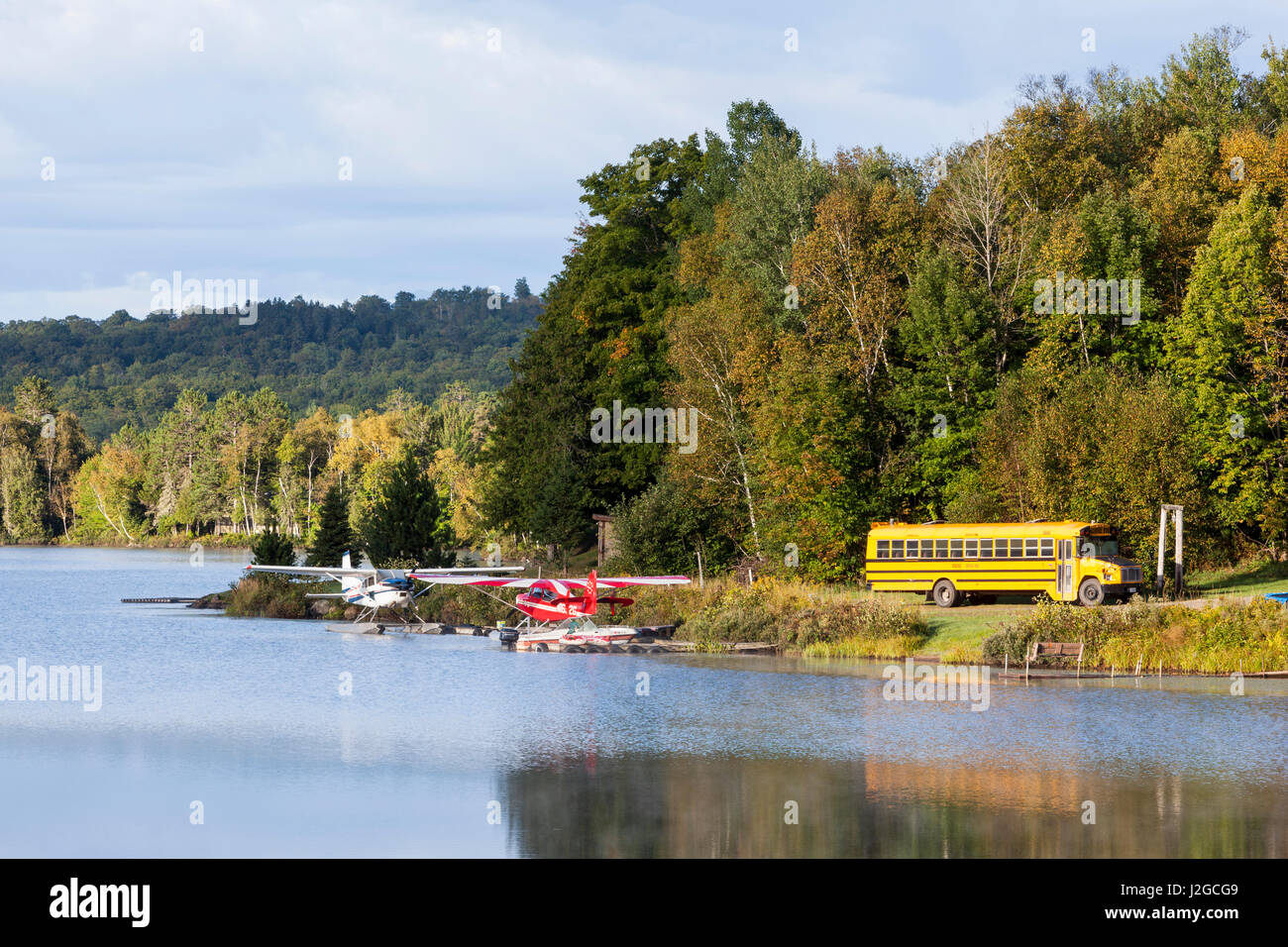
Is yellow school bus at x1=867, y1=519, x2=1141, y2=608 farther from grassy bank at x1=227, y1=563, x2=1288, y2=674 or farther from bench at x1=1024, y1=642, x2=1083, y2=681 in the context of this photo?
bench at x1=1024, y1=642, x2=1083, y2=681

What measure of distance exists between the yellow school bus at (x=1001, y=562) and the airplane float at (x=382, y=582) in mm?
16709

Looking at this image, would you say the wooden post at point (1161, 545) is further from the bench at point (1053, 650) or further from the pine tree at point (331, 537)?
the pine tree at point (331, 537)

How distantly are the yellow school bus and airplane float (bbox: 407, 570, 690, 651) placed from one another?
26.4ft

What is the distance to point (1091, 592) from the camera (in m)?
41.9

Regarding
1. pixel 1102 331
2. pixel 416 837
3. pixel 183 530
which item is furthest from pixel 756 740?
pixel 183 530

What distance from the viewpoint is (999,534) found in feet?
144

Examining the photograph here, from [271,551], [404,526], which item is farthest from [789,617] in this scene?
[271,551]

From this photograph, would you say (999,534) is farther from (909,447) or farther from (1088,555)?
(909,447)

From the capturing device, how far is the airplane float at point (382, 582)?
55.6 meters

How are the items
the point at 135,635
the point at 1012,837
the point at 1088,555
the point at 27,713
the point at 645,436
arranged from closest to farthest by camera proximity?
the point at 1012,837, the point at 27,713, the point at 1088,555, the point at 135,635, the point at 645,436

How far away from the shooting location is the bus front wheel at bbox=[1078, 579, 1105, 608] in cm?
4162

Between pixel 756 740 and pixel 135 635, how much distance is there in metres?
34.5

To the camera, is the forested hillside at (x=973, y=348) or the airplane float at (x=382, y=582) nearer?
the forested hillside at (x=973, y=348)

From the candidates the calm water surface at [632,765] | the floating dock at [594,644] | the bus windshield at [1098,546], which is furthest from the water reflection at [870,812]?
the bus windshield at [1098,546]
